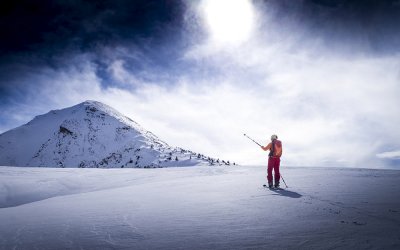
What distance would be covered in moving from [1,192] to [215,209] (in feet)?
24.5

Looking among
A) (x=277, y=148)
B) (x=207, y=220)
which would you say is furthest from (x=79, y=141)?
(x=207, y=220)

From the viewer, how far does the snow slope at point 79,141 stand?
256ft

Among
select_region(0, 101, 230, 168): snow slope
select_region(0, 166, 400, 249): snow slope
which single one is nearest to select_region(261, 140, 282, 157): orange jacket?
select_region(0, 166, 400, 249): snow slope

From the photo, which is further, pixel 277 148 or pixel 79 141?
pixel 79 141

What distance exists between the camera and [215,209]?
6.21 meters

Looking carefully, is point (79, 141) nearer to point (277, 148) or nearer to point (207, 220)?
point (277, 148)

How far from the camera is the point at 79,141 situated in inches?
3519

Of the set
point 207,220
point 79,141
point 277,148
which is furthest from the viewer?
point 79,141

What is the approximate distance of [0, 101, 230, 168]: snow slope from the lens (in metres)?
78.0

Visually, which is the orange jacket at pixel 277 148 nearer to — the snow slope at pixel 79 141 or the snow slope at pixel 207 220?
the snow slope at pixel 207 220

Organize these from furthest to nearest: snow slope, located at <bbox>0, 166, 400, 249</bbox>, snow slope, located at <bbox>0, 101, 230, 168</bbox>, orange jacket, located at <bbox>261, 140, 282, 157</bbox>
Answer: snow slope, located at <bbox>0, 101, 230, 168</bbox> → orange jacket, located at <bbox>261, 140, 282, 157</bbox> → snow slope, located at <bbox>0, 166, 400, 249</bbox>

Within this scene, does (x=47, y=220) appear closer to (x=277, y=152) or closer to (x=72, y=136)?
(x=277, y=152)

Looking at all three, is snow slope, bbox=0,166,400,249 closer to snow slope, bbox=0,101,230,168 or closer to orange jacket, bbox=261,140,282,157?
orange jacket, bbox=261,140,282,157

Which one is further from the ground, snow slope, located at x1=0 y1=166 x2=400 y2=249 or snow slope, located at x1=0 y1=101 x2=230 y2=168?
snow slope, located at x1=0 y1=101 x2=230 y2=168
